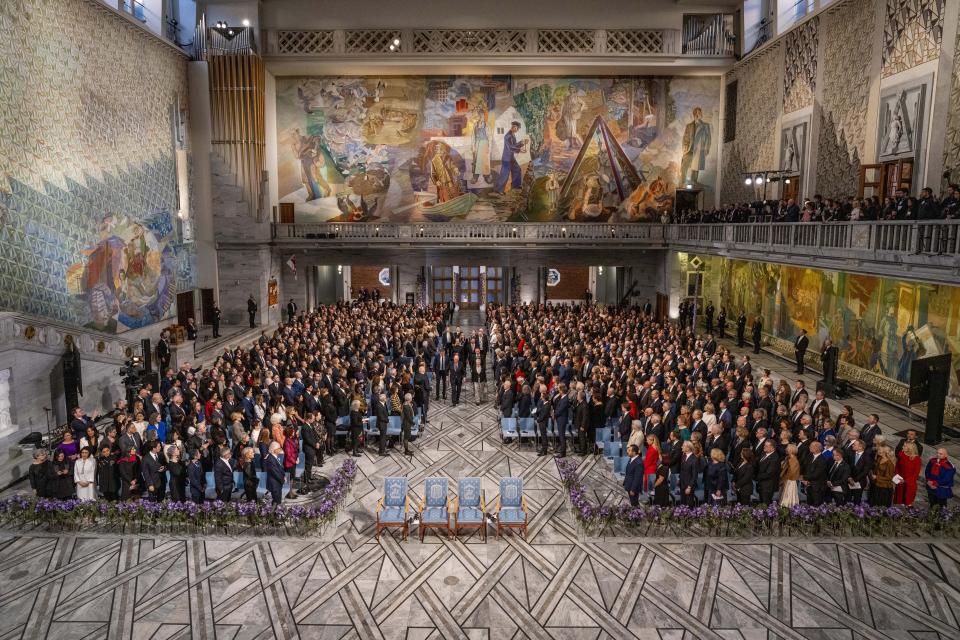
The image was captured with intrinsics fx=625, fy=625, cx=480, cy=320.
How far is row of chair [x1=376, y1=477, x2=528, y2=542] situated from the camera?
9133mm

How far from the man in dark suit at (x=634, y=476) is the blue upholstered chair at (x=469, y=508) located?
2.32 meters

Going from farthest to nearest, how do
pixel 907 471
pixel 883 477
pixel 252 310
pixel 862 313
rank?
pixel 252 310 → pixel 862 313 → pixel 907 471 → pixel 883 477

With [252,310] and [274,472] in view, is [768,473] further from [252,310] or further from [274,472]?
[252,310]

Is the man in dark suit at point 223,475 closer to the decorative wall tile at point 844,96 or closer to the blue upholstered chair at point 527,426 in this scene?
the blue upholstered chair at point 527,426

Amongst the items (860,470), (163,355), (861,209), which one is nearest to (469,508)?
(860,470)

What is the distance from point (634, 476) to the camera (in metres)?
9.64

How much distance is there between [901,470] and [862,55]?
43.7ft

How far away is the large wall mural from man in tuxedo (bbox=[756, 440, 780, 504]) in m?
16.2

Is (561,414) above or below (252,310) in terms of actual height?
below

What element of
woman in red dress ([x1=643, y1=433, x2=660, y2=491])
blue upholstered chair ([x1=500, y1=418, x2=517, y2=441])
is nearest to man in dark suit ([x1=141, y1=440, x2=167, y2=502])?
blue upholstered chair ([x1=500, y1=418, x2=517, y2=441])

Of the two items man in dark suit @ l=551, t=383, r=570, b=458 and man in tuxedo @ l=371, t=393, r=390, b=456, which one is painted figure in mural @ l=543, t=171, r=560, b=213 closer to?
man in dark suit @ l=551, t=383, r=570, b=458

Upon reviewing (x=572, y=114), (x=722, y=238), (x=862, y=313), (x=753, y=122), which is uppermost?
(x=572, y=114)

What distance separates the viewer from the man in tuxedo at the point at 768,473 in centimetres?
920

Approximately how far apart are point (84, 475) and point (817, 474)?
1099 cm
